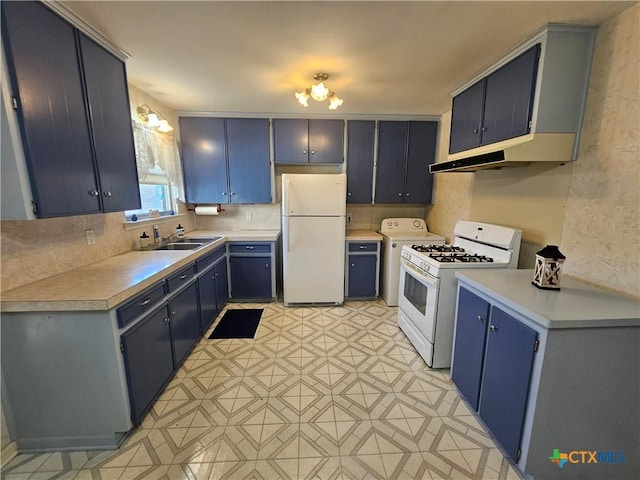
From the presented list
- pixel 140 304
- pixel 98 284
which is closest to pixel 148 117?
pixel 98 284

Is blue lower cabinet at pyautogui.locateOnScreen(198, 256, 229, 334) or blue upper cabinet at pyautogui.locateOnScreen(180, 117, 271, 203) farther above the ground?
blue upper cabinet at pyautogui.locateOnScreen(180, 117, 271, 203)

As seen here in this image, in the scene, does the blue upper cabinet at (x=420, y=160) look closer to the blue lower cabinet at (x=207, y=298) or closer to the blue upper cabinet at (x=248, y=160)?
the blue upper cabinet at (x=248, y=160)

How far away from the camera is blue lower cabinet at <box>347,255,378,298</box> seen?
11.5 feet

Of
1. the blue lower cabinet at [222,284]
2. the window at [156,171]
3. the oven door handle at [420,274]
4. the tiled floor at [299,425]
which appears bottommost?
the tiled floor at [299,425]

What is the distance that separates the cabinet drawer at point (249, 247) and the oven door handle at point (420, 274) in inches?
67.9

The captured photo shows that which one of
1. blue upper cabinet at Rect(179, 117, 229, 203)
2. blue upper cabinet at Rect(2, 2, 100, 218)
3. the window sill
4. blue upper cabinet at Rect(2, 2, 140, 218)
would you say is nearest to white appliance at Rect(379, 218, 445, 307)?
A: blue upper cabinet at Rect(179, 117, 229, 203)

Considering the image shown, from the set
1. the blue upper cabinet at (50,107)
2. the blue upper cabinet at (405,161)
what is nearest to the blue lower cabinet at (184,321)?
the blue upper cabinet at (50,107)

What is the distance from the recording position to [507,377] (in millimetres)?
1424

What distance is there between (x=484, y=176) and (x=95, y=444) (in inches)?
141

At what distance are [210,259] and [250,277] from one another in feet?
2.41

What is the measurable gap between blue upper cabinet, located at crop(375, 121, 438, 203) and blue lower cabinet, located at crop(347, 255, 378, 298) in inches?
33.9

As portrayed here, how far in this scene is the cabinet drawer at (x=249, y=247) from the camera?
3389 mm

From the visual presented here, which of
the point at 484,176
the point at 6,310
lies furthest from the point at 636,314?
the point at 6,310

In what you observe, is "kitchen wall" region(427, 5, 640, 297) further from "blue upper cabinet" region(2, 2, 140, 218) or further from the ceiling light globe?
"blue upper cabinet" region(2, 2, 140, 218)
